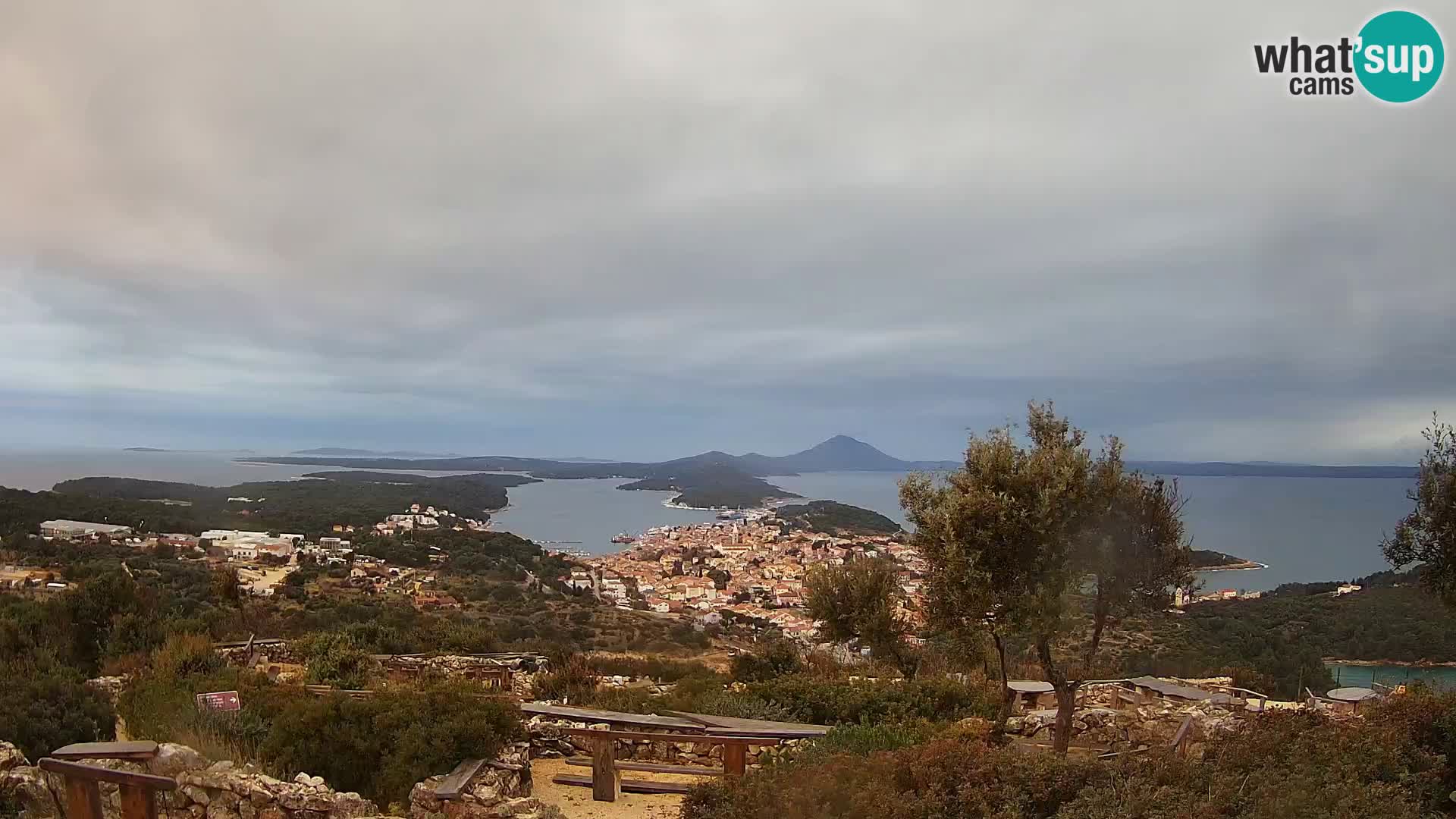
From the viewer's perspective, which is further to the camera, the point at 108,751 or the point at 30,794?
the point at 30,794

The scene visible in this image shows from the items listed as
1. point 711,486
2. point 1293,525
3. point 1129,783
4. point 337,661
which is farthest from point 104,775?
point 711,486

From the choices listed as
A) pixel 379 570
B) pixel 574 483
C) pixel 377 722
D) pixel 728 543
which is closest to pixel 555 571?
pixel 379 570

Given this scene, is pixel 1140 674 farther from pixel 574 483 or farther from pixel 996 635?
pixel 574 483

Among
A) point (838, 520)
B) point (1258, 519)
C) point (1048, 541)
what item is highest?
point (1048, 541)

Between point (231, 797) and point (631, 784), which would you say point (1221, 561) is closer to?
point (631, 784)

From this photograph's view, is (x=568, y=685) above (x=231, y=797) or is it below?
below

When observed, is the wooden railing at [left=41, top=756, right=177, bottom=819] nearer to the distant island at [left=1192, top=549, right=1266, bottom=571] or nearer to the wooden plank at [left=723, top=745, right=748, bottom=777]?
A: the wooden plank at [left=723, top=745, right=748, bottom=777]

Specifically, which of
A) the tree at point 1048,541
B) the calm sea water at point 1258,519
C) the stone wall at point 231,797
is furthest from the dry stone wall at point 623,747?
the calm sea water at point 1258,519
